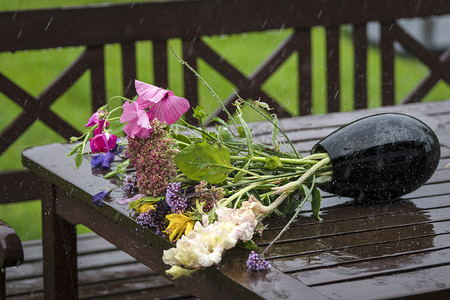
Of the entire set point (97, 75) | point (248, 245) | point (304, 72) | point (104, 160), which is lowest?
point (248, 245)

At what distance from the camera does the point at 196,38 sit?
3.76 m

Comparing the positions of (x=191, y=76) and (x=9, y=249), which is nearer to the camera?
(x=9, y=249)

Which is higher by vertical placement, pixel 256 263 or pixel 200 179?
pixel 200 179

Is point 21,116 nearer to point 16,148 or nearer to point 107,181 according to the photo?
point 107,181

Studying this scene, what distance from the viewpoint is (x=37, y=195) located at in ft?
11.1

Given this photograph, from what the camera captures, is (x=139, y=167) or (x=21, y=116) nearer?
(x=139, y=167)

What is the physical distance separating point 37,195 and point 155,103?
1.82 meters

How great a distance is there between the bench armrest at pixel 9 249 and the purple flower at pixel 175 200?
643 millimetres

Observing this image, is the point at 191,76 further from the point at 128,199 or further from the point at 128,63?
the point at 128,199

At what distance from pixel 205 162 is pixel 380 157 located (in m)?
0.41

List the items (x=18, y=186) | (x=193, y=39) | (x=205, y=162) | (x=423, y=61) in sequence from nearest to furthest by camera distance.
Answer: (x=205, y=162)
(x=18, y=186)
(x=193, y=39)
(x=423, y=61)

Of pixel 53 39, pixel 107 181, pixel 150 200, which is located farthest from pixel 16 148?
pixel 150 200

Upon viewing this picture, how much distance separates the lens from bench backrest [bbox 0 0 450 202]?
11.3 ft

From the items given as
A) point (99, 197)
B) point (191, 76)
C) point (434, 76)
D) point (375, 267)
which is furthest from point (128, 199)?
point (434, 76)
